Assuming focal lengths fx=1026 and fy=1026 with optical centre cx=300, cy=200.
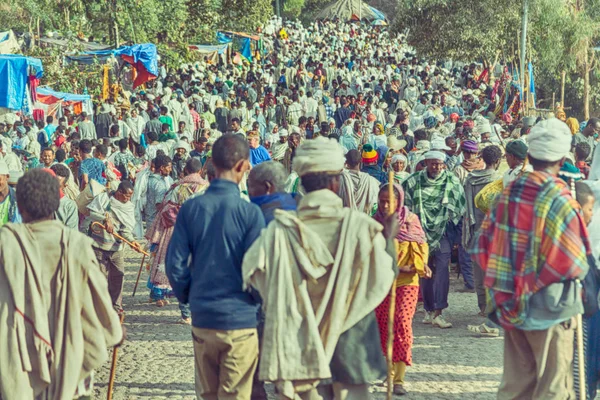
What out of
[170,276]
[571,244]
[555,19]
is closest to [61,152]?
[170,276]

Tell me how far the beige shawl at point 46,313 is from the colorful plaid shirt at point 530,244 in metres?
1.90

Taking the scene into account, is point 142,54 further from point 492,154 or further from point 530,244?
point 530,244

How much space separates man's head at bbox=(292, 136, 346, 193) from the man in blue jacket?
34cm

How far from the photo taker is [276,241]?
4672mm

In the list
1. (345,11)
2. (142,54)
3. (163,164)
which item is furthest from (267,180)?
(345,11)

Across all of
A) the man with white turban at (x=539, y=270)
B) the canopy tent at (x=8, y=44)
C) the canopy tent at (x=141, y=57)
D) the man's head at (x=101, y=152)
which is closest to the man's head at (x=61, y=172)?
the man's head at (x=101, y=152)

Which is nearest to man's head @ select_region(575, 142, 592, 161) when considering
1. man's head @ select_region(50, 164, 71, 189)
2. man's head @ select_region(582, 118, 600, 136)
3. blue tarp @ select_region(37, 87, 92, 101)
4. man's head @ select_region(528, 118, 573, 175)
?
man's head @ select_region(582, 118, 600, 136)

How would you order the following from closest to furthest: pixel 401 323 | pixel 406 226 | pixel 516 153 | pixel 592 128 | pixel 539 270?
pixel 539 270
pixel 401 323
pixel 406 226
pixel 516 153
pixel 592 128

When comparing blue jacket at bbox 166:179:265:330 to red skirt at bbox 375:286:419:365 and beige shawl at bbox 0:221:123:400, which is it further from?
red skirt at bbox 375:286:419:365

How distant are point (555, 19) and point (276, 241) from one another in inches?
916

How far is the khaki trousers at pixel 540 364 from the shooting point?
15.9 ft

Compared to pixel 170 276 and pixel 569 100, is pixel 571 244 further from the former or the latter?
pixel 569 100

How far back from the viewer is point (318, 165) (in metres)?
4.82

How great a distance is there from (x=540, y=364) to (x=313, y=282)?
3.81 ft
